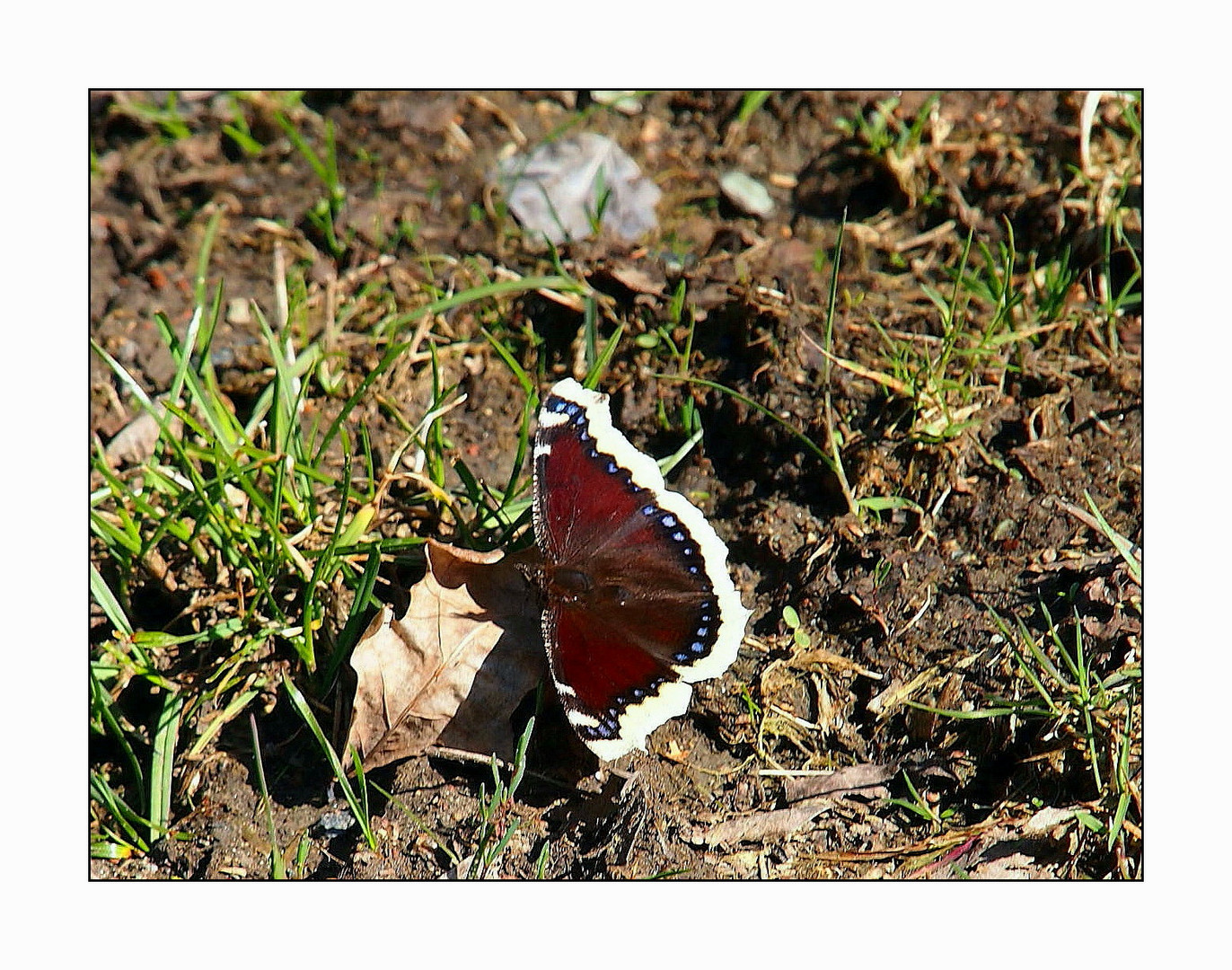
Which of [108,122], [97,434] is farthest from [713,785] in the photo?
[108,122]

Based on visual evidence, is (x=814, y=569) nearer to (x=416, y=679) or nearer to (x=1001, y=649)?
(x=1001, y=649)

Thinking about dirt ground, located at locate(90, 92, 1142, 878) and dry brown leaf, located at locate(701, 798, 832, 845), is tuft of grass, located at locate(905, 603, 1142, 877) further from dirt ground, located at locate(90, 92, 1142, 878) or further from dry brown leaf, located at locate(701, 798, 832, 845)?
dry brown leaf, located at locate(701, 798, 832, 845)

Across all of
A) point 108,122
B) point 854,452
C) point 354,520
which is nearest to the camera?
point 354,520

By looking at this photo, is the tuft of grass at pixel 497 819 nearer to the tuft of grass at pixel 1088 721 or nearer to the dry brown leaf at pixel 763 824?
the dry brown leaf at pixel 763 824

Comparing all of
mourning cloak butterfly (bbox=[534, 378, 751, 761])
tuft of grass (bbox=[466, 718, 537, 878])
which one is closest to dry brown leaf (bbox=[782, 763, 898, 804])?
mourning cloak butterfly (bbox=[534, 378, 751, 761])

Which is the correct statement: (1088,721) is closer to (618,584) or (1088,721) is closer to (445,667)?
(618,584)

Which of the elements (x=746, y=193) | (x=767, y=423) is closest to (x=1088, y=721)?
(x=767, y=423)

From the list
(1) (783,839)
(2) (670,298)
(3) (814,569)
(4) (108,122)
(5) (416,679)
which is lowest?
(1) (783,839)
